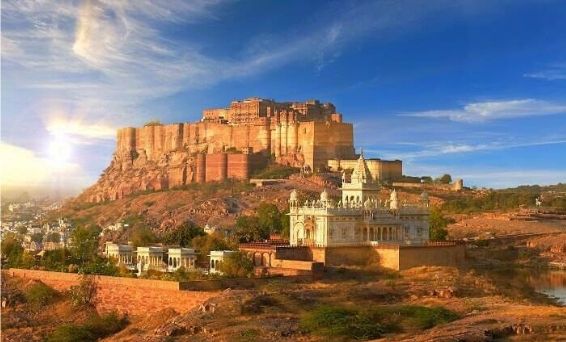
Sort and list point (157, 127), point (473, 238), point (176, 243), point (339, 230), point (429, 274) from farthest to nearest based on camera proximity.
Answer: point (157, 127) → point (473, 238) → point (176, 243) → point (339, 230) → point (429, 274)

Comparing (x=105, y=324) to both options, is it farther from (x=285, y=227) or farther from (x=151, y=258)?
(x=285, y=227)

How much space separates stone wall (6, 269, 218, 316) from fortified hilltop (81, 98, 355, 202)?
52703mm

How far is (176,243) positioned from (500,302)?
2183 centimetres

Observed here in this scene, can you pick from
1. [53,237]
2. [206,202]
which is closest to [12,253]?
[53,237]

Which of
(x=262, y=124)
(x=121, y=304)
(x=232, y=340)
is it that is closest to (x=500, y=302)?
(x=232, y=340)

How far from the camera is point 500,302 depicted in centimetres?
3372

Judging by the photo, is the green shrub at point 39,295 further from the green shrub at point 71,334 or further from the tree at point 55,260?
the green shrub at point 71,334

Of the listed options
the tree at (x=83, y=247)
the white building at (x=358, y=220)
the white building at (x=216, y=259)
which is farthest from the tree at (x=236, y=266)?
the tree at (x=83, y=247)

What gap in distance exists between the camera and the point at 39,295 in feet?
127

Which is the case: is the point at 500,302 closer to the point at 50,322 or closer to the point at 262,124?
the point at 50,322

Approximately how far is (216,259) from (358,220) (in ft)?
27.1

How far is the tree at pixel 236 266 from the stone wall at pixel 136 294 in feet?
11.9

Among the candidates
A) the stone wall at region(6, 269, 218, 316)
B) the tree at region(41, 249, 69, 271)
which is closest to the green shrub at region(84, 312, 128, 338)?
the stone wall at region(6, 269, 218, 316)

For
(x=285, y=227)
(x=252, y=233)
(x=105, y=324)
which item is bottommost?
(x=105, y=324)
